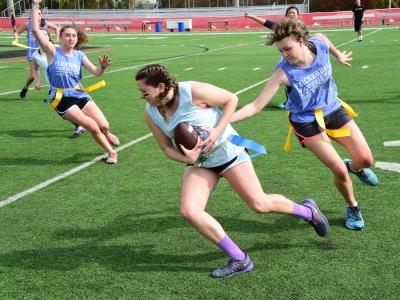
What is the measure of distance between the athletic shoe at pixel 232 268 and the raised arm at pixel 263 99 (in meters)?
1.06

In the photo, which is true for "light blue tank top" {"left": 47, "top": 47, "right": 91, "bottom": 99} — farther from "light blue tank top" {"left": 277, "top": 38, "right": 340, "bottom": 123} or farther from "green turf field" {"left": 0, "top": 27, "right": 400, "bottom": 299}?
"light blue tank top" {"left": 277, "top": 38, "right": 340, "bottom": 123}

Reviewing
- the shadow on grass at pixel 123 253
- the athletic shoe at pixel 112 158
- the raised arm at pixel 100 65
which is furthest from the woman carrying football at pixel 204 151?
the athletic shoe at pixel 112 158

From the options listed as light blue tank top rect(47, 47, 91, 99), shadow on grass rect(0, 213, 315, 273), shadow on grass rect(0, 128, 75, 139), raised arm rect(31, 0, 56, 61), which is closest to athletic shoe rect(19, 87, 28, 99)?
shadow on grass rect(0, 128, 75, 139)

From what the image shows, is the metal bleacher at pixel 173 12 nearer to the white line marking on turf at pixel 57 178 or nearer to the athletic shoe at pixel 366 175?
the white line marking on turf at pixel 57 178

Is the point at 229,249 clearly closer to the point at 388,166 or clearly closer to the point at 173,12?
the point at 388,166

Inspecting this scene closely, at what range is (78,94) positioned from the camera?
314 inches

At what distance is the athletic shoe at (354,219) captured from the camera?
482 centimetres

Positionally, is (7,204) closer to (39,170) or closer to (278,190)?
(39,170)

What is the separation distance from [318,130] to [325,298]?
158cm

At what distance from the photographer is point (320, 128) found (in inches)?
185

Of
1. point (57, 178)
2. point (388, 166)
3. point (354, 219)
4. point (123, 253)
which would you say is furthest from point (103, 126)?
point (354, 219)

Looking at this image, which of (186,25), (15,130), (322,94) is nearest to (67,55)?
(15,130)

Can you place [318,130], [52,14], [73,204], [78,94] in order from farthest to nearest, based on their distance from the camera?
[52,14] → [78,94] → [73,204] → [318,130]

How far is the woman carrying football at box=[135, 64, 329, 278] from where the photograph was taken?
3.83 m
